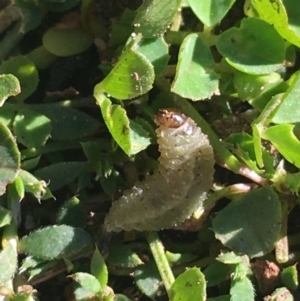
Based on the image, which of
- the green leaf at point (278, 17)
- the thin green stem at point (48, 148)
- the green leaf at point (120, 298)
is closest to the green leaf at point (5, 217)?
the thin green stem at point (48, 148)

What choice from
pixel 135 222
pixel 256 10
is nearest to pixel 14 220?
pixel 135 222

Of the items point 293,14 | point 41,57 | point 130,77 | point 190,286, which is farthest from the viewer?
point 41,57

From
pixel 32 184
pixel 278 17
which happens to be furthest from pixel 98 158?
pixel 278 17

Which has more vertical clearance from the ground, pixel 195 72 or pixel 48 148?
pixel 195 72

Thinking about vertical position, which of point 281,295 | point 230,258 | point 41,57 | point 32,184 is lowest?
point 281,295

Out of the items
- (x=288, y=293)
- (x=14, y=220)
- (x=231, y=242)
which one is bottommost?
(x=288, y=293)

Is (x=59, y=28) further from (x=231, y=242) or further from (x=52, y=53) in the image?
(x=231, y=242)

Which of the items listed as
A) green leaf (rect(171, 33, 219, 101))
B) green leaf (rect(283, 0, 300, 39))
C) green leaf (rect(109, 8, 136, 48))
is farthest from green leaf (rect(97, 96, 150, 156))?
green leaf (rect(283, 0, 300, 39))

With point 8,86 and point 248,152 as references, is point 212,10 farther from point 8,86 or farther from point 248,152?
point 8,86
